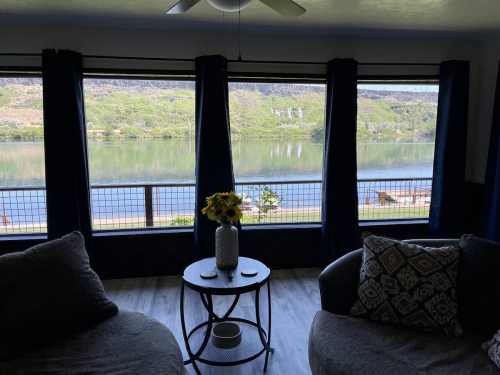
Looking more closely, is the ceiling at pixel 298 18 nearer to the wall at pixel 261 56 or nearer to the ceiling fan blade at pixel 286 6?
the wall at pixel 261 56

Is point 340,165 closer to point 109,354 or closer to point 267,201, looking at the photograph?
point 267,201

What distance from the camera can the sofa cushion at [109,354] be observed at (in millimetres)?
1527

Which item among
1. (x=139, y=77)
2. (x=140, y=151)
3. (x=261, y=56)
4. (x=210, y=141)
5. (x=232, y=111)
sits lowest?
(x=140, y=151)

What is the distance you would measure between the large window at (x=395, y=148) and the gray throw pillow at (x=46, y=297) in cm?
318

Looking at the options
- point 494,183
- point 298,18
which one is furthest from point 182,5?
point 494,183

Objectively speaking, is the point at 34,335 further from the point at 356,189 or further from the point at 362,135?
the point at 362,135

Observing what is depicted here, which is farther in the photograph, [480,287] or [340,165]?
[340,165]

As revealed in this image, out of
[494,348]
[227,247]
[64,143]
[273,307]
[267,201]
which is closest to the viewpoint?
[494,348]

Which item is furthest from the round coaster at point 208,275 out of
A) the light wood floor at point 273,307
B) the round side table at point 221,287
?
the light wood floor at point 273,307

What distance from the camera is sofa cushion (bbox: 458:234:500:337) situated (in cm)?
179

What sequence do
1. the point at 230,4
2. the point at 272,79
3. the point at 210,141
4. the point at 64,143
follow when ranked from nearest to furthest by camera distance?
1. the point at 230,4
2. the point at 64,143
3. the point at 210,141
4. the point at 272,79

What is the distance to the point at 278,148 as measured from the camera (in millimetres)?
4023

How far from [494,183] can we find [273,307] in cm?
261

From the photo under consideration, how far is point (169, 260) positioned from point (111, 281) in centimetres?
60
